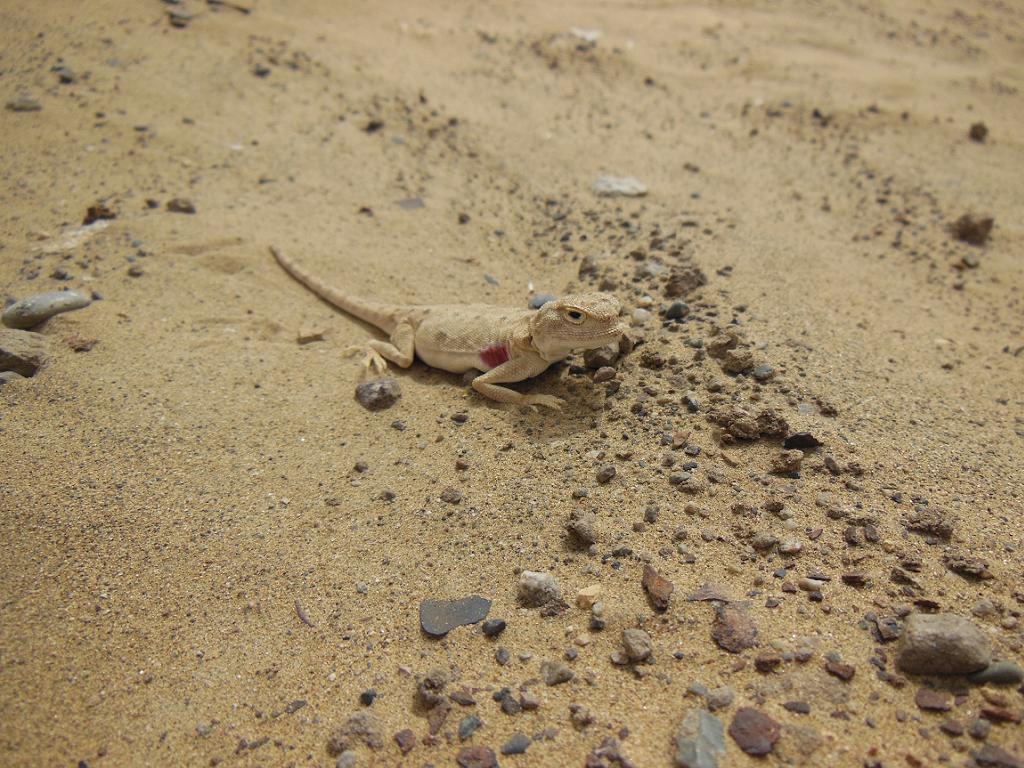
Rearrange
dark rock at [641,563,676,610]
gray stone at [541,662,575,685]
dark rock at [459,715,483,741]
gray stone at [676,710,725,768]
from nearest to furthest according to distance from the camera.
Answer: gray stone at [676,710,725,768] < dark rock at [459,715,483,741] < gray stone at [541,662,575,685] < dark rock at [641,563,676,610]

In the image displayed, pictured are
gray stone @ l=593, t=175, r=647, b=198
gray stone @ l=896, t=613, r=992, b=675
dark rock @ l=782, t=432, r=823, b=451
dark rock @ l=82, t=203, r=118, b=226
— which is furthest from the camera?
gray stone @ l=593, t=175, r=647, b=198

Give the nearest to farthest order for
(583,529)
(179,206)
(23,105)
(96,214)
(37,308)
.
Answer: (583,529)
(37,308)
(96,214)
(179,206)
(23,105)

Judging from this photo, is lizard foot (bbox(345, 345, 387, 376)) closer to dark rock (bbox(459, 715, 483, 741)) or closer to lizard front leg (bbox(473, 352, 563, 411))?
lizard front leg (bbox(473, 352, 563, 411))

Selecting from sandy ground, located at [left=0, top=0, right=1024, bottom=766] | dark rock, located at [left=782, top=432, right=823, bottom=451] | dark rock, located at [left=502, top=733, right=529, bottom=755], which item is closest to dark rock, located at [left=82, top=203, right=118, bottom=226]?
sandy ground, located at [left=0, top=0, right=1024, bottom=766]

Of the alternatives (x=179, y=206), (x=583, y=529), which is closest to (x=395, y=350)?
(x=583, y=529)

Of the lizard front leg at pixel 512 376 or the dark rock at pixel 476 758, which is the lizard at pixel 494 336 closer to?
the lizard front leg at pixel 512 376

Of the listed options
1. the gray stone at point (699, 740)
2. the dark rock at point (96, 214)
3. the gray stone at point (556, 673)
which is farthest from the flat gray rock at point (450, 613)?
the dark rock at point (96, 214)

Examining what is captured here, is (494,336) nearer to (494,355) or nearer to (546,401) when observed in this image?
(494,355)

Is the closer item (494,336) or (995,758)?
(995,758)
